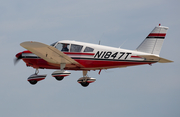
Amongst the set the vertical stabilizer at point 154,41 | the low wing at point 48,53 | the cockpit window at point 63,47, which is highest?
the vertical stabilizer at point 154,41

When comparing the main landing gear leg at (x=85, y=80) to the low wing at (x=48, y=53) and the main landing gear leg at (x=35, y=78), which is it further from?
the main landing gear leg at (x=35, y=78)

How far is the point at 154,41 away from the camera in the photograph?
66.6 feet

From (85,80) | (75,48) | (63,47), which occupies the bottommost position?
(85,80)

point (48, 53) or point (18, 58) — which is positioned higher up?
point (48, 53)

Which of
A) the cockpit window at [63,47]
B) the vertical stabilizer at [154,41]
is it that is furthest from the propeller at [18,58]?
the vertical stabilizer at [154,41]

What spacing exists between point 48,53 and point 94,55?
100 inches

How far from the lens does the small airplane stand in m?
19.8

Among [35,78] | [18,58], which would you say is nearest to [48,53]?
[35,78]

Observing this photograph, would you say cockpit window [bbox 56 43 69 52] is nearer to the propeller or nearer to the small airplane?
the small airplane

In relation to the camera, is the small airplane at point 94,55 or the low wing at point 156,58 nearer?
the low wing at point 156,58

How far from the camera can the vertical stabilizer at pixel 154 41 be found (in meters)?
20.1

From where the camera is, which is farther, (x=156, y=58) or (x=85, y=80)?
(x=85, y=80)

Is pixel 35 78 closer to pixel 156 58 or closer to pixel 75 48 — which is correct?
pixel 75 48

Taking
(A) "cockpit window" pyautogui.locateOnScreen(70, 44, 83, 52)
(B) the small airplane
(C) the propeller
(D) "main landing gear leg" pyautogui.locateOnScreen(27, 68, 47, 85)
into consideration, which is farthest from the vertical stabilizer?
(C) the propeller
